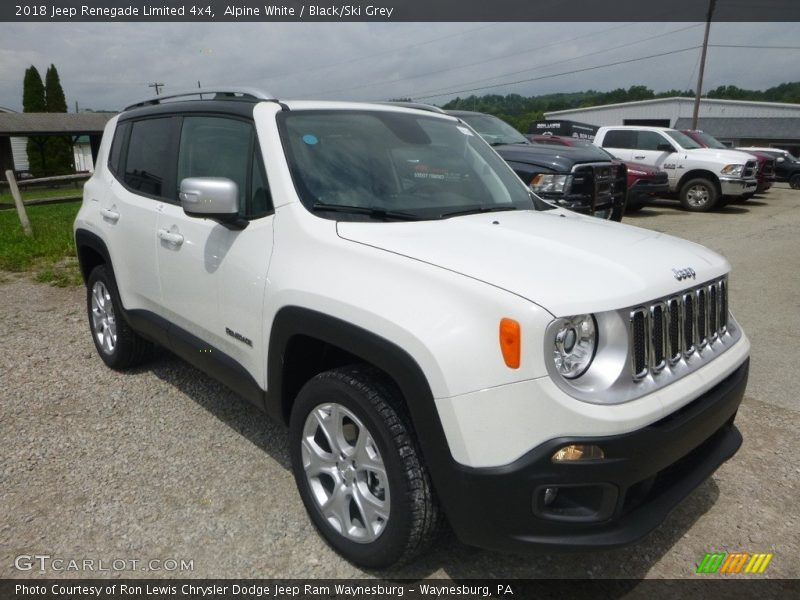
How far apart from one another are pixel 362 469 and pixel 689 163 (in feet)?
47.3

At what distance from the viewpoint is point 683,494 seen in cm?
230

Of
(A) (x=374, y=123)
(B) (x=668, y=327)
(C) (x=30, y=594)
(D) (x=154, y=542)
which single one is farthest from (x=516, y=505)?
(A) (x=374, y=123)

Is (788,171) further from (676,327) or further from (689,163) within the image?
(676,327)

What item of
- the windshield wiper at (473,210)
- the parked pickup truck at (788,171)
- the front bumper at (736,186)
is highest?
the windshield wiper at (473,210)

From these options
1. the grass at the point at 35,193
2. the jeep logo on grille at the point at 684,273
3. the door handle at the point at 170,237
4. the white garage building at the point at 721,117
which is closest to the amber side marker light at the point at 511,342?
the jeep logo on grille at the point at 684,273

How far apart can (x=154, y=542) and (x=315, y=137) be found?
6.47ft

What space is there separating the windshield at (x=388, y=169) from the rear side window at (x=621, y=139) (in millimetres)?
13055

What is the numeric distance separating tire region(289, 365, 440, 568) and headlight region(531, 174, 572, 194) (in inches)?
250

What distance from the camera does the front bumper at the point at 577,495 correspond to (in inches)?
78.2

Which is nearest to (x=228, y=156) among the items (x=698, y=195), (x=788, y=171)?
(x=698, y=195)

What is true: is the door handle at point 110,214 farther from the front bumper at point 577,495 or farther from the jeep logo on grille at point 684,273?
the jeep logo on grille at point 684,273

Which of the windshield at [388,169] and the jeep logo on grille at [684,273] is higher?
the windshield at [388,169]

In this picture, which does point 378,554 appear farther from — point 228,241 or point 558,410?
point 228,241

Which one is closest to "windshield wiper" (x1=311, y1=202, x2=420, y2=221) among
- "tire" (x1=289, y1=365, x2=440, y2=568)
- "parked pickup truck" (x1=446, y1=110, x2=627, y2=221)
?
"tire" (x1=289, y1=365, x2=440, y2=568)
